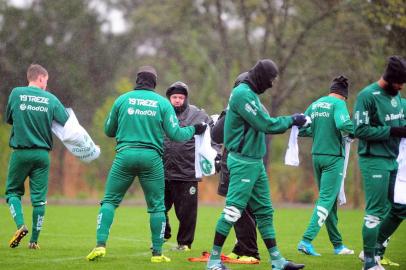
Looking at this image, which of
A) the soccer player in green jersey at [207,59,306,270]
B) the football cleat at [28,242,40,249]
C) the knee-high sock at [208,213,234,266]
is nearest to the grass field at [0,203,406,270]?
the football cleat at [28,242,40,249]

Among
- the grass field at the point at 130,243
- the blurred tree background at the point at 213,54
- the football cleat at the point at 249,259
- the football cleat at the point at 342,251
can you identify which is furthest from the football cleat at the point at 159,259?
the blurred tree background at the point at 213,54

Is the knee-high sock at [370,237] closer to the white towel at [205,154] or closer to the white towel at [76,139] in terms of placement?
the white towel at [205,154]

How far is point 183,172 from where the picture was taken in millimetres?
11109

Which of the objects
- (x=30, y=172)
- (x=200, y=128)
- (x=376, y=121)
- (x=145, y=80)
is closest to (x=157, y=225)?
(x=200, y=128)

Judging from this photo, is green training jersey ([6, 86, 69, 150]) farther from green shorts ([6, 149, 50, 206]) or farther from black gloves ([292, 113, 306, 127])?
black gloves ([292, 113, 306, 127])

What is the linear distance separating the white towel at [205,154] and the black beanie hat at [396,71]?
102 inches

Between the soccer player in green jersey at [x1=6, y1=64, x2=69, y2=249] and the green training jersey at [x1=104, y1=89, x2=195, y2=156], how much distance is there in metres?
1.54

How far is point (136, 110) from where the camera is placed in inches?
358

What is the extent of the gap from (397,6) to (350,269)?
39.0 ft

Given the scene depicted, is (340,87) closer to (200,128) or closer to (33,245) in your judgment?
(200,128)

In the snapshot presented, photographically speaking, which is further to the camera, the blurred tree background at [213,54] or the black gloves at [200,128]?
the blurred tree background at [213,54]

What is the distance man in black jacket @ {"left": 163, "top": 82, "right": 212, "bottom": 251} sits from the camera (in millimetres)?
11086

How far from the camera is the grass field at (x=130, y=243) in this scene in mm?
9164

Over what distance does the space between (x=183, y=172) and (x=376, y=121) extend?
3.55 meters
